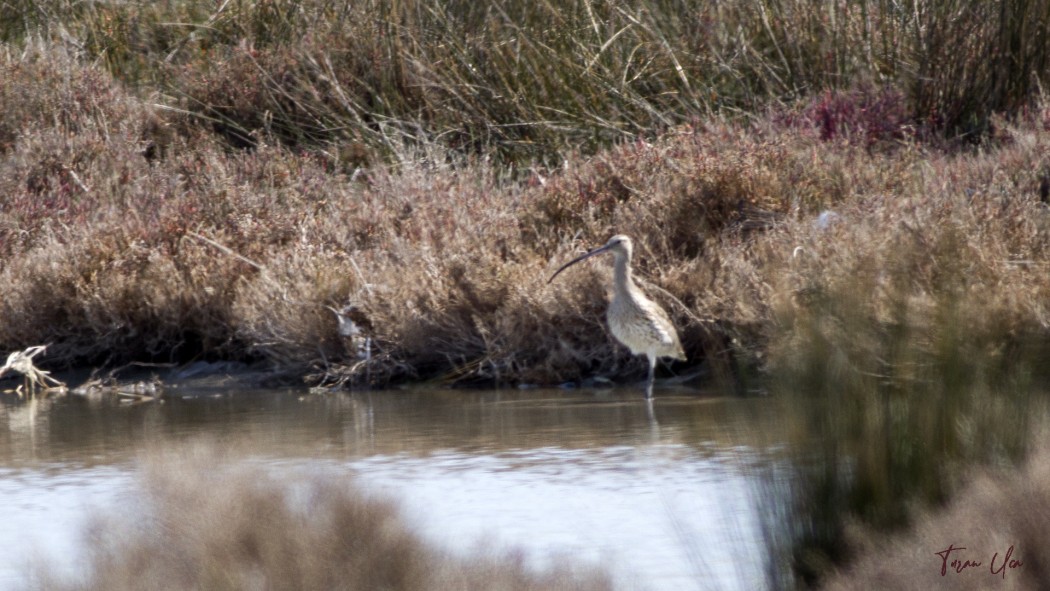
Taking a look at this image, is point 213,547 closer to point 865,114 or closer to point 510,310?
point 510,310

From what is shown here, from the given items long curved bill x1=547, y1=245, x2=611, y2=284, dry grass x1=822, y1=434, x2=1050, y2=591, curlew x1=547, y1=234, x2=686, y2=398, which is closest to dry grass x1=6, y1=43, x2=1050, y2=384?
long curved bill x1=547, y1=245, x2=611, y2=284

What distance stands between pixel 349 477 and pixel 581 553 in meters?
1.85

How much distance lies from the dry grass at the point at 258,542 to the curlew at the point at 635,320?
660 centimetres

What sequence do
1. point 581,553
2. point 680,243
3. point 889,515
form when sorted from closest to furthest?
point 889,515, point 581,553, point 680,243

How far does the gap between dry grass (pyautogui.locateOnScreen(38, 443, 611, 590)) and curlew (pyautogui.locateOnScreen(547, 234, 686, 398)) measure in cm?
660

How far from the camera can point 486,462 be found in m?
8.83

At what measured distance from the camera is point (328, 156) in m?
16.7

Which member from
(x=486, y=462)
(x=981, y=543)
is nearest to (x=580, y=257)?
(x=486, y=462)

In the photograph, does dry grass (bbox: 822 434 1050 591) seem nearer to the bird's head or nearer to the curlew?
the curlew

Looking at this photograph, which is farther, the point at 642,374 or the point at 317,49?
the point at 317,49

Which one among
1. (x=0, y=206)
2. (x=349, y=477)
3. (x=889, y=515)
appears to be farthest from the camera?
(x=0, y=206)

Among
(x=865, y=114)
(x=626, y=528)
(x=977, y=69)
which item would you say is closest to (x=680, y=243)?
(x=865, y=114)

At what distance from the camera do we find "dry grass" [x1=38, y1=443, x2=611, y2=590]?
14.4ft
